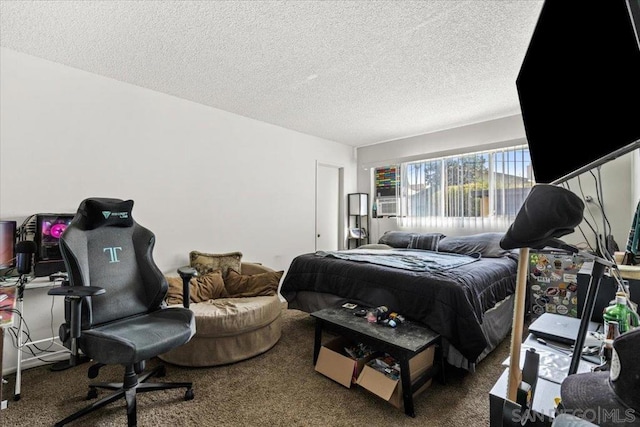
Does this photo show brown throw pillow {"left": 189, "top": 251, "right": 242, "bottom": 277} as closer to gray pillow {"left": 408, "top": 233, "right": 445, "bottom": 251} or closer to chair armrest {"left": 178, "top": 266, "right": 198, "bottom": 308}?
chair armrest {"left": 178, "top": 266, "right": 198, "bottom": 308}

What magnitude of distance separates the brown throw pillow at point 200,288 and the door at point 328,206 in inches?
82.2

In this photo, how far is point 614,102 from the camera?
0.67m

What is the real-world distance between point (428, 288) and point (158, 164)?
2.81 m

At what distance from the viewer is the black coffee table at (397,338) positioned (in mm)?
1777

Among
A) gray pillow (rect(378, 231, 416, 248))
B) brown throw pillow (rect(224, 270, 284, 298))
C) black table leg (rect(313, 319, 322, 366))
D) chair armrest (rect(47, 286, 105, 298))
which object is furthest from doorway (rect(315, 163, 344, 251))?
chair armrest (rect(47, 286, 105, 298))

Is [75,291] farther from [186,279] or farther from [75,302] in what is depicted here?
[186,279]

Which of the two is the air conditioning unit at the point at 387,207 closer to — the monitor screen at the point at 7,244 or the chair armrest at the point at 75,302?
the chair armrest at the point at 75,302

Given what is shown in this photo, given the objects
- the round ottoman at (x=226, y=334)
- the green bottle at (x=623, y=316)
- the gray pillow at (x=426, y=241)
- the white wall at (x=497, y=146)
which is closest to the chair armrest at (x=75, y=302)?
the round ottoman at (x=226, y=334)

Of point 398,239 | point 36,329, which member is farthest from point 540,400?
point 398,239

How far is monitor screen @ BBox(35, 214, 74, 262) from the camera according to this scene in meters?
2.22

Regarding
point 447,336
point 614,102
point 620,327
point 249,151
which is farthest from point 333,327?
point 249,151

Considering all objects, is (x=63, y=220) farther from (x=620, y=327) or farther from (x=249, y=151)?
(x=620, y=327)

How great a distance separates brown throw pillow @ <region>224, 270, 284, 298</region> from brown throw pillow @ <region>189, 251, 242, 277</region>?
0.66 feet

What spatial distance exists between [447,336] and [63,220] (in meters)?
3.02
